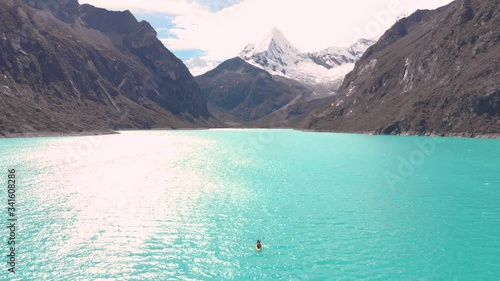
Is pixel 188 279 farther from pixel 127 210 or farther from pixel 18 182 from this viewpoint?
pixel 18 182

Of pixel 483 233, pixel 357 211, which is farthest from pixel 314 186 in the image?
pixel 483 233

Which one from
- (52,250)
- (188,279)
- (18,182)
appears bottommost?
(188,279)

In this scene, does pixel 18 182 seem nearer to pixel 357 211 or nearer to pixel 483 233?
pixel 357 211

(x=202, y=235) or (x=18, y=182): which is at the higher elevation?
(x=18, y=182)

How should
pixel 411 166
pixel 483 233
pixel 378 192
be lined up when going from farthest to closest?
pixel 411 166
pixel 378 192
pixel 483 233

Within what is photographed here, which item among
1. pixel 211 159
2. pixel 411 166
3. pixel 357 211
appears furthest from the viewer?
pixel 211 159

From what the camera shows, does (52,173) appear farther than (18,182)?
Yes

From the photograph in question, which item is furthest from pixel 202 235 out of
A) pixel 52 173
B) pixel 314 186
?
pixel 52 173
